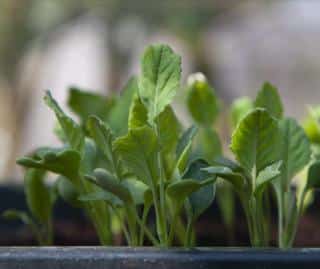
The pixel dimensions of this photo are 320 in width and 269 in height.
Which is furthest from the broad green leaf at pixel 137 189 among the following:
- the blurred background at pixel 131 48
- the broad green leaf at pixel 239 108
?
the blurred background at pixel 131 48

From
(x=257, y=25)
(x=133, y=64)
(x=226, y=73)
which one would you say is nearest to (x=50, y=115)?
(x=133, y=64)

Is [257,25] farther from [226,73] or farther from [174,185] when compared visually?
[174,185]

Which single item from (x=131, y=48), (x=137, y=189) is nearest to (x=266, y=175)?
(x=137, y=189)

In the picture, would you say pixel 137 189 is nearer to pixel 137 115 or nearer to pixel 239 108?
pixel 137 115

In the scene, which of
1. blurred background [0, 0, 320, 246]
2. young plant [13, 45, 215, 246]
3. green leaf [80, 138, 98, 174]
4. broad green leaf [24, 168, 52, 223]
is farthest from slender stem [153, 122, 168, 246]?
blurred background [0, 0, 320, 246]

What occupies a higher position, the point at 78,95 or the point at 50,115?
the point at 50,115
